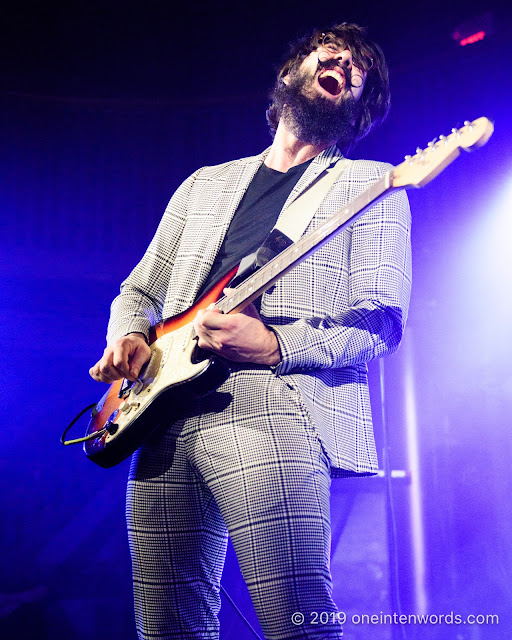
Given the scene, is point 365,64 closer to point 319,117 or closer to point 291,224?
point 319,117

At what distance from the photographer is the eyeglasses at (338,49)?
7.72 feet

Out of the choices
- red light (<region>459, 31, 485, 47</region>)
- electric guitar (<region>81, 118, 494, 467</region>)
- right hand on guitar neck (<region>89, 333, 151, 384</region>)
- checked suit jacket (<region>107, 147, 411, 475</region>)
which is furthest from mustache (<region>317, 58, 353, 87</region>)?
red light (<region>459, 31, 485, 47</region>)

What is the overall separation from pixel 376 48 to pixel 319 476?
1941mm

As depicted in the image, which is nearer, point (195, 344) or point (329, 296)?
point (195, 344)

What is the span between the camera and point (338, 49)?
2383mm

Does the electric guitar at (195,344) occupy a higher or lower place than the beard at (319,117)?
lower

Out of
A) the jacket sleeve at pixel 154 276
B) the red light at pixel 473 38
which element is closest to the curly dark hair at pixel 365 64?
the jacket sleeve at pixel 154 276

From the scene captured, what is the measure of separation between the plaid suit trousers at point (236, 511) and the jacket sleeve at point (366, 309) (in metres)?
0.11

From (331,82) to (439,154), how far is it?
107cm

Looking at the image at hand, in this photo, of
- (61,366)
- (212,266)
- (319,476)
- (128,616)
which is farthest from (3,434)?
(319,476)

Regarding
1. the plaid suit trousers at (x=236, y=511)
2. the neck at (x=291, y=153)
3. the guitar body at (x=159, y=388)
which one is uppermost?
the neck at (x=291, y=153)

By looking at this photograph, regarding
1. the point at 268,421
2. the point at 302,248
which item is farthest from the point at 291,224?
the point at 268,421

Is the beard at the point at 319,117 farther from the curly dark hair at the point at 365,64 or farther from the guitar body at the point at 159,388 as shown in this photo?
the guitar body at the point at 159,388

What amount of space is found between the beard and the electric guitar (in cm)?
82
